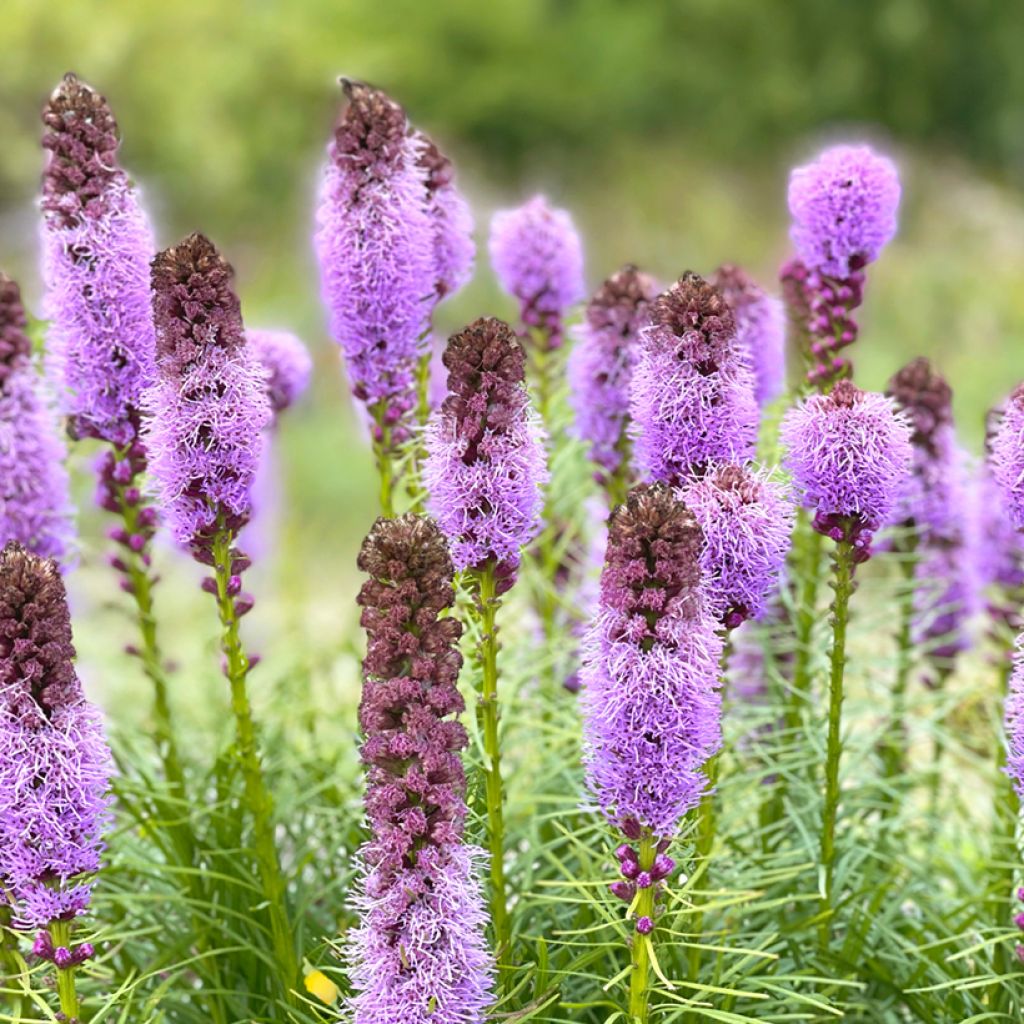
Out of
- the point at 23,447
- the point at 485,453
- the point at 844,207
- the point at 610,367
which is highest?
the point at 844,207

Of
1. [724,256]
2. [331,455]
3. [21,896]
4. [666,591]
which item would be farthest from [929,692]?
[724,256]

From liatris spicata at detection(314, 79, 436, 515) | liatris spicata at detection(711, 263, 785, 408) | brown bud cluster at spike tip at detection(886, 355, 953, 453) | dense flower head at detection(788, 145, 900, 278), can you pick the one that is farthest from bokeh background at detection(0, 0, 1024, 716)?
liatris spicata at detection(314, 79, 436, 515)

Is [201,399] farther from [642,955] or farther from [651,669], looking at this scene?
[642,955]

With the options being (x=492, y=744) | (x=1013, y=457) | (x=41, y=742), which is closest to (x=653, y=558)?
(x=492, y=744)

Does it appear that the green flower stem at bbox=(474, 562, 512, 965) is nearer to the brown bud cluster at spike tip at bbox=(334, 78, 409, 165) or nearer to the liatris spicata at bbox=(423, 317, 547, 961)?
the liatris spicata at bbox=(423, 317, 547, 961)

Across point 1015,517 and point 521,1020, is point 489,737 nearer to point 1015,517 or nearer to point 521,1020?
point 521,1020

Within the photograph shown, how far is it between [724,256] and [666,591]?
50.5 feet

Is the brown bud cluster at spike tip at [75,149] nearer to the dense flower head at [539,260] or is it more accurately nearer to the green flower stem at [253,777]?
the green flower stem at [253,777]

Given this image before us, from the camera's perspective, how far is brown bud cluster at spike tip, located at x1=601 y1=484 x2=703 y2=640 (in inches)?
96.3

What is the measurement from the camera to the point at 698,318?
9.12 ft

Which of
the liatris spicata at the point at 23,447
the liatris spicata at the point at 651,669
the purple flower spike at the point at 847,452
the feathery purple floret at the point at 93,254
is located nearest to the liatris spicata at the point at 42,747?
the feathery purple floret at the point at 93,254

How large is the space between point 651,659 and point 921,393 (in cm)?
194

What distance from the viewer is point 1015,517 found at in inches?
117

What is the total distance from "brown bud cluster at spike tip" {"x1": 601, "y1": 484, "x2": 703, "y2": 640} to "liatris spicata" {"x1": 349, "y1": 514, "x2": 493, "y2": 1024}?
29 cm
